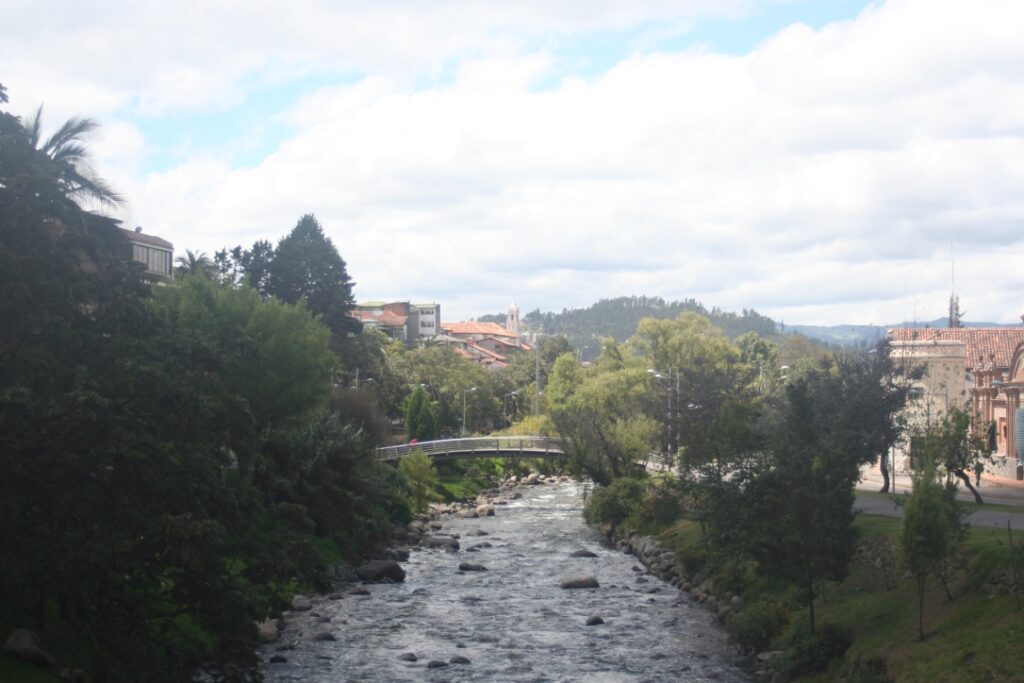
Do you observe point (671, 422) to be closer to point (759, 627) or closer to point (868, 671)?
point (759, 627)

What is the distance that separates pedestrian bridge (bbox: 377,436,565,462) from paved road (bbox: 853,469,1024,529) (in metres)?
22.9

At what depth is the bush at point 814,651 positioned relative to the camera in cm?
2958

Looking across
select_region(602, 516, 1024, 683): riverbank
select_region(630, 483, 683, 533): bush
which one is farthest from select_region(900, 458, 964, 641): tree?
select_region(630, 483, 683, 533): bush

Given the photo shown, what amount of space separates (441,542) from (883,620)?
3079 centimetres

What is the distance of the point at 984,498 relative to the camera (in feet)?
160

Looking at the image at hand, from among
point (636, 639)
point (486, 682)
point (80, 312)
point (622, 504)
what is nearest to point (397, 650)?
point (486, 682)

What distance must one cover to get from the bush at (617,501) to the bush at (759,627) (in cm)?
2534

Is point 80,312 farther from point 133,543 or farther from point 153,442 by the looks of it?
point 133,543

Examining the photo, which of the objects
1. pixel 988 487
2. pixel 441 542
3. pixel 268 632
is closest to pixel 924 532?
pixel 268 632

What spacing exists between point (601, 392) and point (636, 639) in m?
42.1

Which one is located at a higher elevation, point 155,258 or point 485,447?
point 155,258

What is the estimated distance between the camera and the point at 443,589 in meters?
45.2

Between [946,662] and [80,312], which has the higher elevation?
[80,312]

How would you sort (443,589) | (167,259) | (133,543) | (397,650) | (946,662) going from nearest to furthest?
(133,543) < (946,662) < (397,650) < (443,589) < (167,259)
